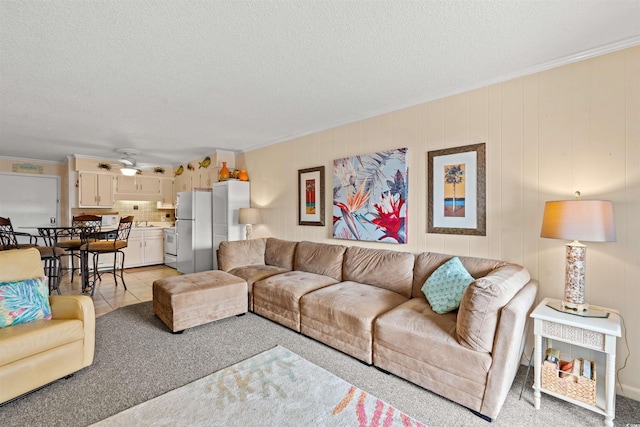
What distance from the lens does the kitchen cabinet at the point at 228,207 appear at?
4934 mm

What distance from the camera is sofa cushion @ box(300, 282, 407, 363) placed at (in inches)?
90.0

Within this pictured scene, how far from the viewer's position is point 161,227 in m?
6.58

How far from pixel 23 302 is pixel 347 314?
7.81ft

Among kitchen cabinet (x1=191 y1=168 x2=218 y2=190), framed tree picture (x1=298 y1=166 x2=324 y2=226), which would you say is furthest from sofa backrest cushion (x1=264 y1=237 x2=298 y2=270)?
kitchen cabinet (x1=191 y1=168 x2=218 y2=190)

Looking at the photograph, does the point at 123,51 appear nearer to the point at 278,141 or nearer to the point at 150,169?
the point at 278,141

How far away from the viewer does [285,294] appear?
116 inches

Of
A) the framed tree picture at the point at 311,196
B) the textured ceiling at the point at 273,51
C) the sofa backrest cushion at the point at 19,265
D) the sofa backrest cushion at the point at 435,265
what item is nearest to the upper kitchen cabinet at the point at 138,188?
the textured ceiling at the point at 273,51

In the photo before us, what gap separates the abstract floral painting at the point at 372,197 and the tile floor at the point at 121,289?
3018mm

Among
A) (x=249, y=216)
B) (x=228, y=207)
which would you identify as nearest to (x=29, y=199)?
(x=228, y=207)

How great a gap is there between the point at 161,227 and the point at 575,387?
7.13m

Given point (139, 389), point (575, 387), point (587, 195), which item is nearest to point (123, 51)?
point (139, 389)

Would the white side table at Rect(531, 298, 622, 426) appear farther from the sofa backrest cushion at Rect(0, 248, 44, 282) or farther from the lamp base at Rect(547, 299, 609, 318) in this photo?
the sofa backrest cushion at Rect(0, 248, 44, 282)

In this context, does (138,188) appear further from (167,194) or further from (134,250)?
(134,250)

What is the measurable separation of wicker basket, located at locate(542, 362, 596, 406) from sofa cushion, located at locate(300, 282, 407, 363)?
106 cm
